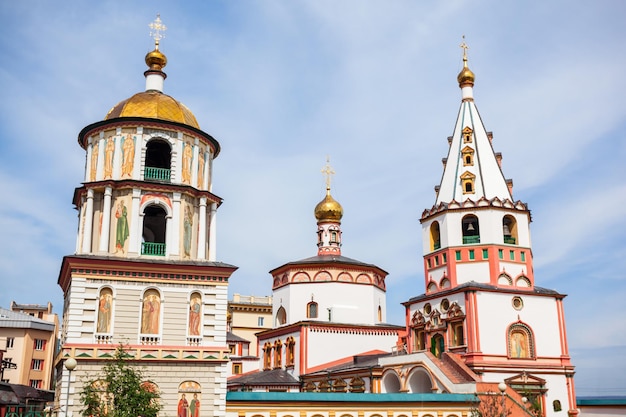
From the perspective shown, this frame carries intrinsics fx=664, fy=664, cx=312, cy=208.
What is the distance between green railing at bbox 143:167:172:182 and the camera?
23234mm

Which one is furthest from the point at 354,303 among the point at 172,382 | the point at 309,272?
the point at 172,382

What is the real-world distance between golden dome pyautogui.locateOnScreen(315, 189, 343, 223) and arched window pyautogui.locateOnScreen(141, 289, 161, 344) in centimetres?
2242

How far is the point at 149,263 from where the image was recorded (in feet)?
71.4

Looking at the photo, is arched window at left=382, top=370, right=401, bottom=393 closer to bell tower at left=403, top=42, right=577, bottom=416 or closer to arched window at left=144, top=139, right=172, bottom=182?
bell tower at left=403, top=42, right=577, bottom=416

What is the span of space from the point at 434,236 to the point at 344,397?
11.8m

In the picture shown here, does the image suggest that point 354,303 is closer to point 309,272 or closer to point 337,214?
point 309,272

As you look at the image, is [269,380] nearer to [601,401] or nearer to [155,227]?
[155,227]

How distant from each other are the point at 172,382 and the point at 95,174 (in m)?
7.72

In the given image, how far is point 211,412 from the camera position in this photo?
2136 centimetres

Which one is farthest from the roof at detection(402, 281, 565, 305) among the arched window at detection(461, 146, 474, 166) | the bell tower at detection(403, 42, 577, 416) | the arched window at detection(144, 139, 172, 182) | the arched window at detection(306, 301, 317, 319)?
the arched window at detection(144, 139, 172, 182)

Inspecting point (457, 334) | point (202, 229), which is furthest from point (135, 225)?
point (457, 334)

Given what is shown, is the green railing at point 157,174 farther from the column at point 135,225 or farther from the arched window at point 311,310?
the arched window at point 311,310

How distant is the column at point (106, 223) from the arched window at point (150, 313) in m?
2.14

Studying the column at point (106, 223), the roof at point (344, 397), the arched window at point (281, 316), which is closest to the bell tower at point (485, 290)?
the roof at point (344, 397)
